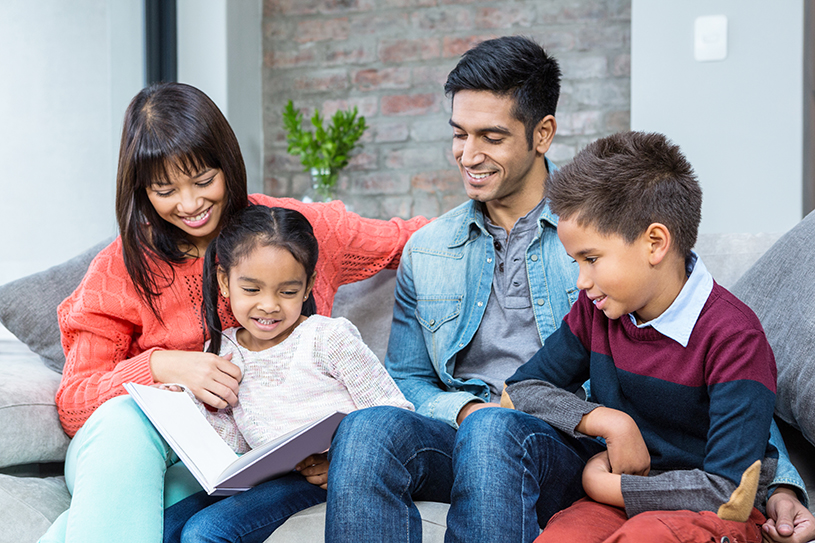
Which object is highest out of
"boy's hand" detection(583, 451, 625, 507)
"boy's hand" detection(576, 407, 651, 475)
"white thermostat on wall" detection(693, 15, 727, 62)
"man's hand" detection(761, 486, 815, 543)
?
"white thermostat on wall" detection(693, 15, 727, 62)

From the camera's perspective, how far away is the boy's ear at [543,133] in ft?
4.66

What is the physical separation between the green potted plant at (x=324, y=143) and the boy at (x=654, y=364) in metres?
1.67

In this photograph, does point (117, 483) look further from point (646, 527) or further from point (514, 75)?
point (514, 75)

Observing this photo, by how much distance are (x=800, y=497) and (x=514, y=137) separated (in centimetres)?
77

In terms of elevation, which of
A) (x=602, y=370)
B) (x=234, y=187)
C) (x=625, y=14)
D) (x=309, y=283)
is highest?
(x=625, y=14)

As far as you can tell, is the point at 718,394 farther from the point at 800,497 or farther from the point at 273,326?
the point at 273,326

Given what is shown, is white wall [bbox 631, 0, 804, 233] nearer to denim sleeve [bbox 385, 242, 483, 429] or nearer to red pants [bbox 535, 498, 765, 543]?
denim sleeve [bbox 385, 242, 483, 429]

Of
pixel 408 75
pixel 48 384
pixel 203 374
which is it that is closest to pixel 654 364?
pixel 203 374

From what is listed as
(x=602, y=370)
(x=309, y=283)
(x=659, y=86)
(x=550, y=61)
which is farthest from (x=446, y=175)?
(x=602, y=370)

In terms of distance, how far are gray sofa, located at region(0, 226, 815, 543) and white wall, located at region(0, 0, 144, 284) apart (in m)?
0.55

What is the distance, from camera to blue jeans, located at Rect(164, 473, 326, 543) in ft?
3.39

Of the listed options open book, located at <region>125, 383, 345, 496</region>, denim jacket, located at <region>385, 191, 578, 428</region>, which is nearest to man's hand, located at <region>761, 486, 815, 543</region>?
denim jacket, located at <region>385, 191, 578, 428</region>

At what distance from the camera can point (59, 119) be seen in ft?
7.55

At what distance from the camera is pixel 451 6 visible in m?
2.66
